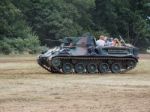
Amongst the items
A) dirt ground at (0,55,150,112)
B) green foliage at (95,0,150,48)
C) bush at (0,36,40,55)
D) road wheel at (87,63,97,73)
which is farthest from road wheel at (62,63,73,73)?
green foliage at (95,0,150,48)

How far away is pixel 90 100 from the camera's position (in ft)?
52.9

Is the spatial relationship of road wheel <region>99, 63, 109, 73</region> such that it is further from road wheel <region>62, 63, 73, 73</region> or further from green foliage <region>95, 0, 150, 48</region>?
green foliage <region>95, 0, 150, 48</region>

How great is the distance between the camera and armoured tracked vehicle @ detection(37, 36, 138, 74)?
29.2 m

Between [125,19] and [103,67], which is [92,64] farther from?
[125,19]

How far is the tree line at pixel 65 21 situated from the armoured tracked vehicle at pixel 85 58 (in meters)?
28.7

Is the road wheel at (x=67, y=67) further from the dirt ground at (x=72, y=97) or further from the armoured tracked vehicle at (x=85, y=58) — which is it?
the dirt ground at (x=72, y=97)

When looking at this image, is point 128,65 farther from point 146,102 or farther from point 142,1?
point 142,1

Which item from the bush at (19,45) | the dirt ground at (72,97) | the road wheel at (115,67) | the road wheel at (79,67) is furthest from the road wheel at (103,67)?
the bush at (19,45)

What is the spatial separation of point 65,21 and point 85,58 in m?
41.8

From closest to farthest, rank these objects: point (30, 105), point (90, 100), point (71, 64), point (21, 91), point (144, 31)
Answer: point (30, 105) < point (90, 100) < point (21, 91) < point (71, 64) < point (144, 31)

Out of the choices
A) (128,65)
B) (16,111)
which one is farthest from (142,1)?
(16,111)

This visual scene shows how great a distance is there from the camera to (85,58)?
29.5 metres

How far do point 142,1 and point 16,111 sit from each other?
7112 cm

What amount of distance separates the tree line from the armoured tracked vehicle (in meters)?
28.7
